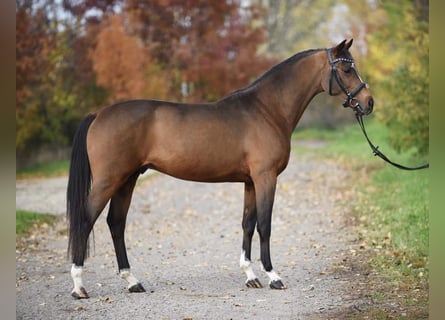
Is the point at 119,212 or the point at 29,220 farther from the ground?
the point at 119,212

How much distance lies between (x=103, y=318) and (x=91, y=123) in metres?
1.58

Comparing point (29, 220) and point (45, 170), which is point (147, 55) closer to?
point (45, 170)

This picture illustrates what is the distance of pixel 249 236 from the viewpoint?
5.52 metres

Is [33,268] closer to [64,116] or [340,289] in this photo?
[340,289]

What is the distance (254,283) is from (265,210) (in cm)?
65

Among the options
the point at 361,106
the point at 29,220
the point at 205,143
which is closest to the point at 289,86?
the point at 361,106

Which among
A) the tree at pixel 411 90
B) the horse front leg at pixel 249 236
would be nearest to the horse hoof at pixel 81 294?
the horse front leg at pixel 249 236

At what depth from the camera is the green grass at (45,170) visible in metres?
17.6

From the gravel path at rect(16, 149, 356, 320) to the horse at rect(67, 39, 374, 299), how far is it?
1.11 ft

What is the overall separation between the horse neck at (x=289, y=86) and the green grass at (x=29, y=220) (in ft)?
15.8

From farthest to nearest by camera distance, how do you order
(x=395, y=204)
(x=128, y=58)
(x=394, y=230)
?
(x=128, y=58) → (x=395, y=204) → (x=394, y=230)

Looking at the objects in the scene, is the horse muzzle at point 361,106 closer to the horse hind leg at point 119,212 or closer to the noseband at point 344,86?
the noseband at point 344,86

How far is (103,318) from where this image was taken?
436cm
